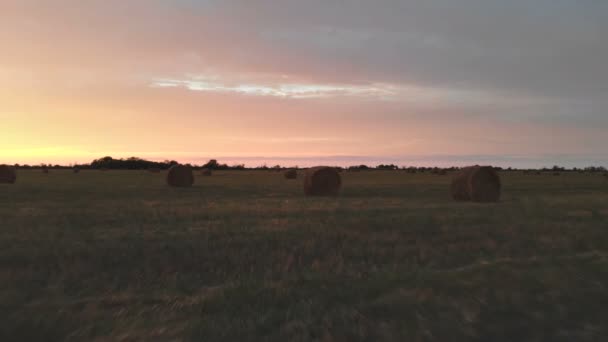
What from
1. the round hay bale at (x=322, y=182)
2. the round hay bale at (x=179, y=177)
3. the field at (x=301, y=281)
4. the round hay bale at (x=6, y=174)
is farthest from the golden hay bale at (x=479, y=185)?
the round hay bale at (x=6, y=174)

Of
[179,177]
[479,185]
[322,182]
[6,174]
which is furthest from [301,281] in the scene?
[6,174]

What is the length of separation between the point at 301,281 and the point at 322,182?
16674 mm

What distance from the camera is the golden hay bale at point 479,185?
65.4ft

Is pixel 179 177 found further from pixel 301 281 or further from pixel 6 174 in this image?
pixel 301 281

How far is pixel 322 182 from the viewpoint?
22672mm

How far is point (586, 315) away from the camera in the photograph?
5.20 meters

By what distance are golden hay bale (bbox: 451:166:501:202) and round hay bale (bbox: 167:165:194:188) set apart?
16.9 metres

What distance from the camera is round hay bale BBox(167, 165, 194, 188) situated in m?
29.7

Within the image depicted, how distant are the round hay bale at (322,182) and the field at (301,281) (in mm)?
10818

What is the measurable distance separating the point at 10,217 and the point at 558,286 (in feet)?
41.3

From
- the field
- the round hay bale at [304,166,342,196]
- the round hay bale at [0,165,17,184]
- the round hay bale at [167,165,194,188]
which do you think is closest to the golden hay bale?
the round hay bale at [304,166,342,196]

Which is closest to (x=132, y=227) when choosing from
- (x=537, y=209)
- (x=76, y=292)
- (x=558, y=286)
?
(x=76, y=292)

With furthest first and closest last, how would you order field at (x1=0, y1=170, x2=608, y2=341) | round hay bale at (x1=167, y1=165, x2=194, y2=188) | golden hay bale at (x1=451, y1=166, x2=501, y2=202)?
round hay bale at (x1=167, y1=165, x2=194, y2=188), golden hay bale at (x1=451, y1=166, x2=501, y2=202), field at (x1=0, y1=170, x2=608, y2=341)

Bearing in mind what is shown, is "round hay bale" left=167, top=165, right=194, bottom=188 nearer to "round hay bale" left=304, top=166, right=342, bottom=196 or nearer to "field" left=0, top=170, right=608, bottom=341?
"round hay bale" left=304, top=166, right=342, bottom=196
